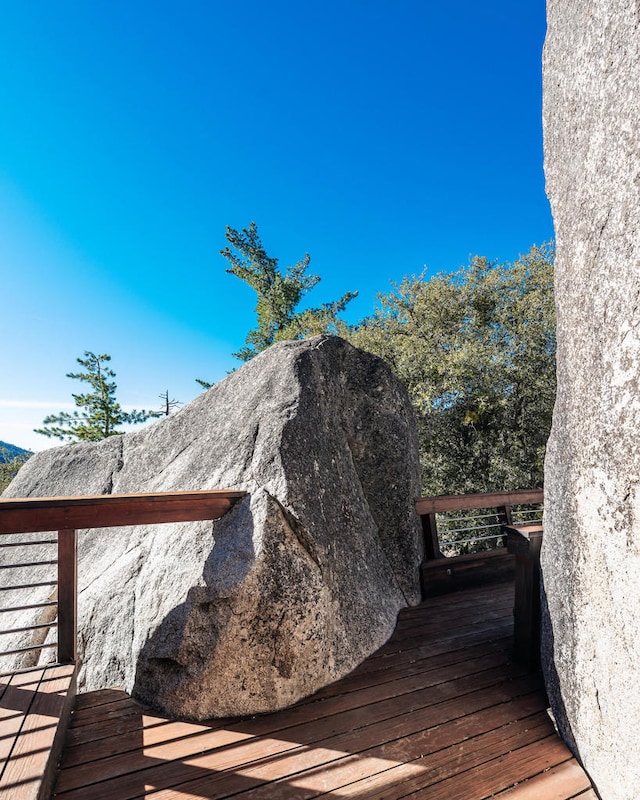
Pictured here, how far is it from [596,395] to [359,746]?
2.27 meters

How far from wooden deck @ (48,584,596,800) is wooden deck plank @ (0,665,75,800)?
211 mm

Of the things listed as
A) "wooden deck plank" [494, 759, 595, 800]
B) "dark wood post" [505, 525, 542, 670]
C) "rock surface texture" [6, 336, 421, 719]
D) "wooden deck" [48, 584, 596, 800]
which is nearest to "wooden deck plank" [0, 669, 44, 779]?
"wooden deck" [48, 584, 596, 800]

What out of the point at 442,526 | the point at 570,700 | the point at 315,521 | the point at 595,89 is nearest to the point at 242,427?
the point at 315,521

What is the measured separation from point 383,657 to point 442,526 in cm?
871

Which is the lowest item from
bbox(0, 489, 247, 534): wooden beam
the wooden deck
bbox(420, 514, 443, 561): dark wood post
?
the wooden deck

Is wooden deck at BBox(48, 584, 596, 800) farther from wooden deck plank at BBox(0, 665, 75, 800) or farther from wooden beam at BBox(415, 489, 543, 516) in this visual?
wooden beam at BBox(415, 489, 543, 516)

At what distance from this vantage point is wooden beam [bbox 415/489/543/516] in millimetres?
4965

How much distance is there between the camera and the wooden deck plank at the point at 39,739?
5.90 ft

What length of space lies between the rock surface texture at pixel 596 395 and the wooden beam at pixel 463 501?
227 cm

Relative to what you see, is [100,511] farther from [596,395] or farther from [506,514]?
[506,514]

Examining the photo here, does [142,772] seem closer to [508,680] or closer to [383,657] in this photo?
[383,657]

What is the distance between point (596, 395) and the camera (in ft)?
7.03

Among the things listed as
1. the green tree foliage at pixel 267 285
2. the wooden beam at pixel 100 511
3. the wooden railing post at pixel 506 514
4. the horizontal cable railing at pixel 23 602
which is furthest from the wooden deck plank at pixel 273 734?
the green tree foliage at pixel 267 285

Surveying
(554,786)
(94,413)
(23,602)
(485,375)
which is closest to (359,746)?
(554,786)
